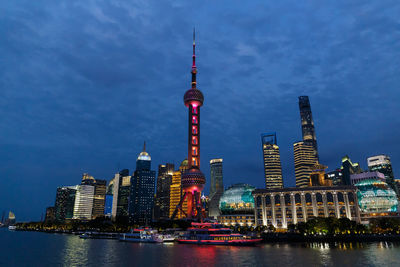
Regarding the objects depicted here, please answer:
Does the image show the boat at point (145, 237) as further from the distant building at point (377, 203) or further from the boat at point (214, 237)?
the distant building at point (377, 203)

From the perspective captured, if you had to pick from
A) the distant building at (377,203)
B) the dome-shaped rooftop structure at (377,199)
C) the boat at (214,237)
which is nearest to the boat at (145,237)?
the boat at (214,237)

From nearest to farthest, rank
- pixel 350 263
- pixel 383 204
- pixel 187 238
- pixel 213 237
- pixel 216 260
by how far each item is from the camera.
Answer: pixel 350 263, pixel 216 260, pixel 213 237, pixel 187 238, pixel 383 204

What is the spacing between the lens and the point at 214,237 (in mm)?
122062

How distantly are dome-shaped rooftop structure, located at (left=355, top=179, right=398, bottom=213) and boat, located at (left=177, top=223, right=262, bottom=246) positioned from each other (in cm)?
10506

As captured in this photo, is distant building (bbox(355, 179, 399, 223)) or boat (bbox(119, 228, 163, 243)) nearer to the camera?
boat (bbox(119, 228, 163, 243))

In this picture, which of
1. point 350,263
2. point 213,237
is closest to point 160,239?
point 213,237

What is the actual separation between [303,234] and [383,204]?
74.5m

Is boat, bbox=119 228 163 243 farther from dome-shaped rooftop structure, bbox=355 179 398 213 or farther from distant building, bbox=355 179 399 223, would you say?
dome-shaped rooftop structure, bbox=355 179 398 213

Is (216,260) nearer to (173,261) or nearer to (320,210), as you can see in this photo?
(173,261)

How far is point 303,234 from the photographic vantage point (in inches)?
5955

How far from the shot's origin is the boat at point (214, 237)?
120500mm

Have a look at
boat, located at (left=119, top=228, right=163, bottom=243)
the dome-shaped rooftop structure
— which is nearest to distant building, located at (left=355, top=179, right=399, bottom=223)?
the dome-shaped rooftop structure

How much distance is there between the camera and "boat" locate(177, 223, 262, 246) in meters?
120

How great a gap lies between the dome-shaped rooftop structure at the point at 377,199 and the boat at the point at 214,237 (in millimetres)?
105059
